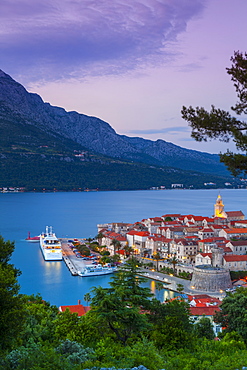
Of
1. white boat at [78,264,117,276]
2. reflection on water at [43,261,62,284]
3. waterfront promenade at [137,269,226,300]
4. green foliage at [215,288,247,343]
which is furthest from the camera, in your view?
white boat at [78,264,117,276]

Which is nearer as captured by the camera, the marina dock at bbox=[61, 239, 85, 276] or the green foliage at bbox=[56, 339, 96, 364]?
the green foliage at bbox=[56, 339, 96, 364]

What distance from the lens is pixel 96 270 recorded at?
3747 cm

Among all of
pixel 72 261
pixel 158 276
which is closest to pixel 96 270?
pixel 158 276

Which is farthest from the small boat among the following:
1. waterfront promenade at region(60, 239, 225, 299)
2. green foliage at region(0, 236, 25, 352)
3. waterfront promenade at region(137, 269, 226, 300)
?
green foliage at region(0, 236, 25, 352)

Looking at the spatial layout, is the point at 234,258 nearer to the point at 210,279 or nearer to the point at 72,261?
the point at 210,279

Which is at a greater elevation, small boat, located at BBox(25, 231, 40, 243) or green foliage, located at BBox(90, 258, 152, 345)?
green foliage, located at BBox(90, 258, 152, 345)

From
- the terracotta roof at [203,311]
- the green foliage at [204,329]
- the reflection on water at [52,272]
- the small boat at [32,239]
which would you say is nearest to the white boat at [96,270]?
the reflection on water at [52,272]

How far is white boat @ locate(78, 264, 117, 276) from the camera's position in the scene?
121 feet

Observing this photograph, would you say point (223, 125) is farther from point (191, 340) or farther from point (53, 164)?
point (53, 164)

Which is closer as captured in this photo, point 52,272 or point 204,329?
point 204,329

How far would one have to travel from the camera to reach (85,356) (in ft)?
24.4

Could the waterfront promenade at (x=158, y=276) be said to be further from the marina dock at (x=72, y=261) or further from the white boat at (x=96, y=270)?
the white boat at (x=96, y=270)

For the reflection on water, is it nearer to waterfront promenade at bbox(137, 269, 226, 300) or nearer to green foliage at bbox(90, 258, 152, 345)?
waterfront promenade at bbox(137, 269, 226, 300)

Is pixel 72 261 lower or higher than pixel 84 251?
lower
